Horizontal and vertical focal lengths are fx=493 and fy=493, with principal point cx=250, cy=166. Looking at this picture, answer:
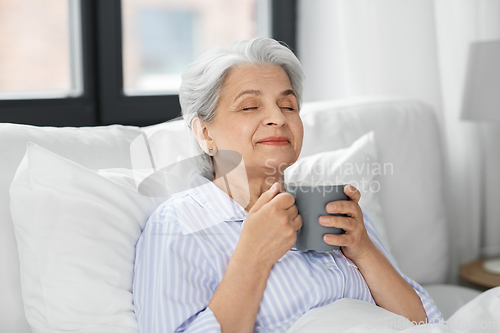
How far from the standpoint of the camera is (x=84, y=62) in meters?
1.84

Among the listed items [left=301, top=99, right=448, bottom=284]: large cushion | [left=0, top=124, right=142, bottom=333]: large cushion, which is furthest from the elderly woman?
[left=301, top=99, right=448, bottom=284]: large cushion

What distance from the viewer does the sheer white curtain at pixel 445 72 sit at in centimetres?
207

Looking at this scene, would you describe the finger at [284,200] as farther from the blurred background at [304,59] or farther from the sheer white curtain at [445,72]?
the sheer white curtain at [445,72]

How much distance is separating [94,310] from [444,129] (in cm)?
172

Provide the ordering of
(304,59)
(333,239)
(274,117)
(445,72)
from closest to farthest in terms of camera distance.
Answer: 1. (333,239)
2. (274,117)
3. (445,72)
4. (304,59)

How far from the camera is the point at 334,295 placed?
110 cm

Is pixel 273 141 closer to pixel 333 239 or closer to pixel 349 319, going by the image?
pixel 333 239

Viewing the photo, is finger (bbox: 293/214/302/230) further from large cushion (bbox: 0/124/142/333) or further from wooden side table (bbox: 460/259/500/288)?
wooden side table (bbox: 460/259/500/288)

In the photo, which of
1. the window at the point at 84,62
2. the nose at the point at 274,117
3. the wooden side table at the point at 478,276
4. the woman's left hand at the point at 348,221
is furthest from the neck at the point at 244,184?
the wooden side table at the point at 478,276

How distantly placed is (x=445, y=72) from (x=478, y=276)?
33.9 inches

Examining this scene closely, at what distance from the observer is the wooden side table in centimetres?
181

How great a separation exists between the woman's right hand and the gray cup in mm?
23

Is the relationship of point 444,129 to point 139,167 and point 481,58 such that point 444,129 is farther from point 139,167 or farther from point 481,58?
point 139,167

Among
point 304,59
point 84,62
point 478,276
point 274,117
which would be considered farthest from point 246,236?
point 304,59
